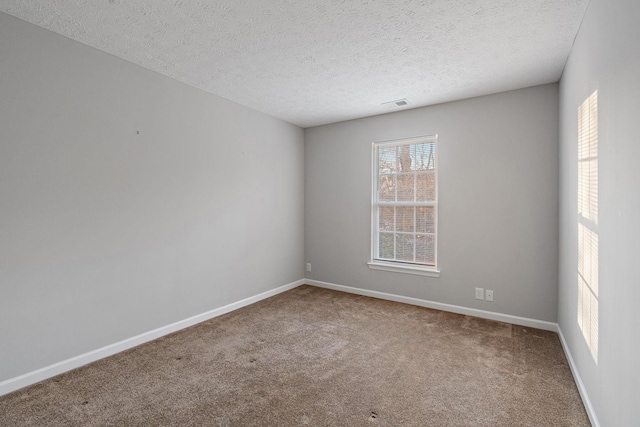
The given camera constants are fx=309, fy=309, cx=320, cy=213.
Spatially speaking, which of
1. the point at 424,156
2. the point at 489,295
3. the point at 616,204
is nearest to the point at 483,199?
the point at 424,156

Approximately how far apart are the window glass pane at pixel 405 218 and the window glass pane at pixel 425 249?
0.18 meters

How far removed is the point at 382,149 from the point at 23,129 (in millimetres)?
3728

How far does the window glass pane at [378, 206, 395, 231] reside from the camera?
432 cm

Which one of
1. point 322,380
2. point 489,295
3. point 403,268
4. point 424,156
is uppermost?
point 424,156

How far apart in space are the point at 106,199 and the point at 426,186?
11.5 ft

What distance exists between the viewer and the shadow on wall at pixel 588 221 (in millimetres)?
1807

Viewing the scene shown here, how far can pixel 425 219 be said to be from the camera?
4.02 meters

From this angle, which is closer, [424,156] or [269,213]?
[424,156]

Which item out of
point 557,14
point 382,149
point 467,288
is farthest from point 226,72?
point 467,288

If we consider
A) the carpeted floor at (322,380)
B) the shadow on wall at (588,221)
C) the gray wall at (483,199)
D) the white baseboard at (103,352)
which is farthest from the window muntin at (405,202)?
the white baseboard at (103,352)

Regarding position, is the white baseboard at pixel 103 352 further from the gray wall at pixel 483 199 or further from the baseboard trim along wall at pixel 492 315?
the gray wall at pixel 483 199

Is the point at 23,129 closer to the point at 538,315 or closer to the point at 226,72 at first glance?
the point at 226,72

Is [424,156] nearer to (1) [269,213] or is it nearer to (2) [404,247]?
(2) [404,247]

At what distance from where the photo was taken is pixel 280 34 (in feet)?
7.64
